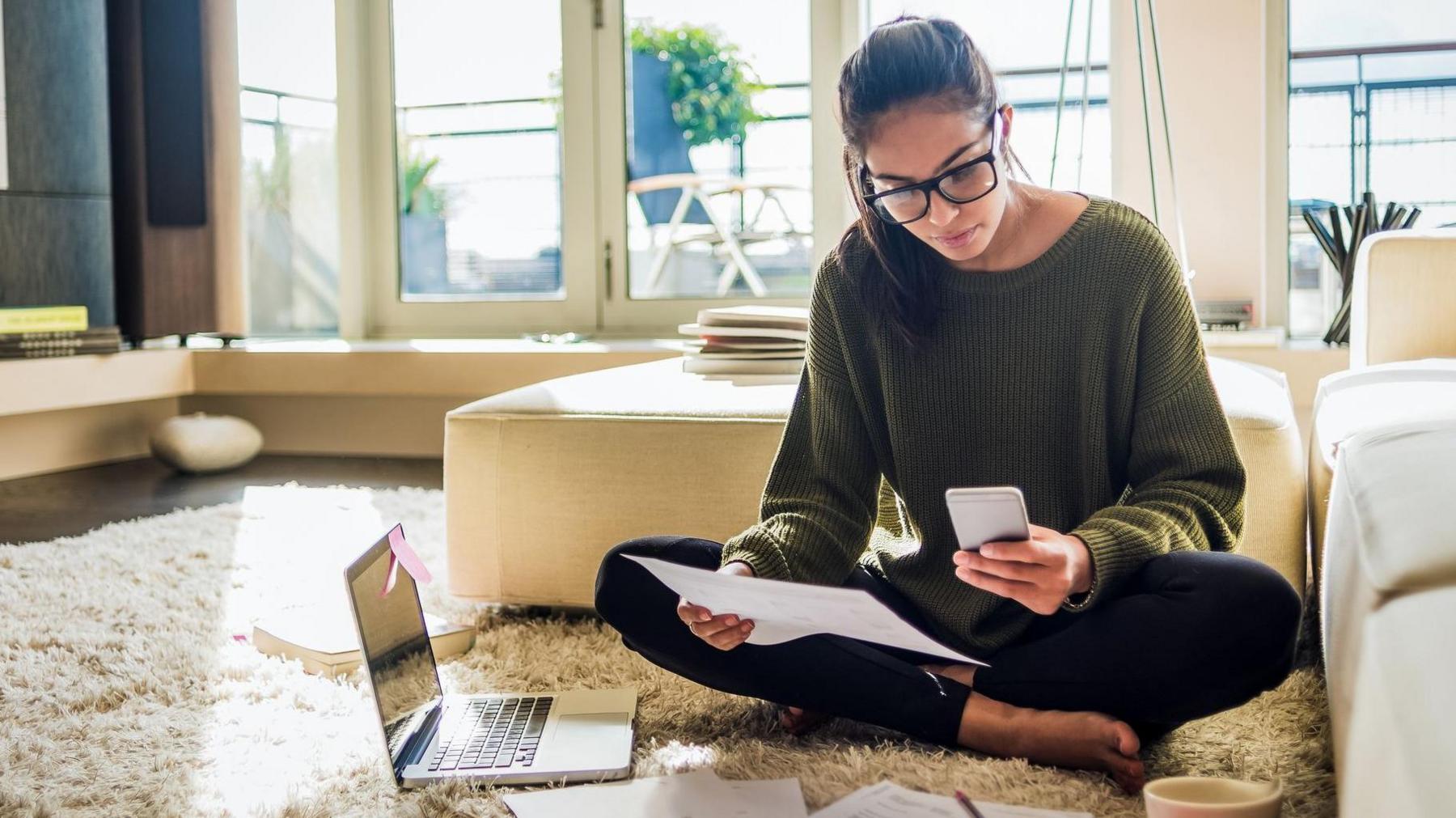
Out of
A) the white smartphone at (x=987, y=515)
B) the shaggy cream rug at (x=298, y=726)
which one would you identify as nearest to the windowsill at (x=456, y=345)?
the shaggy cream rug at (x=298, y=726)

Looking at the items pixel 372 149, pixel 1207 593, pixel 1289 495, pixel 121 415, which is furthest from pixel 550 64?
pixel 1207 593

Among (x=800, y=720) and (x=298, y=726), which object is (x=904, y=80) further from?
(x=298, y=726)

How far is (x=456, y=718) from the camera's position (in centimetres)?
150

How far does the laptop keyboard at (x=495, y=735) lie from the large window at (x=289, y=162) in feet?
10.7

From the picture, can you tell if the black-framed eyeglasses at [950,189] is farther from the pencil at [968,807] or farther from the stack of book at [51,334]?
the stack of book at [51,334]

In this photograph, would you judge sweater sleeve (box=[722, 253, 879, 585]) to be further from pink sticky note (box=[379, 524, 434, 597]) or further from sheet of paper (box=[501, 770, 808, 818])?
pink sticky note (box=[379, 524, 434, 597])

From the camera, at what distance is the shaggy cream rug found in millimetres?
1283

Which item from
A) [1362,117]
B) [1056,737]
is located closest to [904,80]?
[1056,737]

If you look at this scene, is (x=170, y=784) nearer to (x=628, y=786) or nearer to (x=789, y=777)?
(x=628, y=786)

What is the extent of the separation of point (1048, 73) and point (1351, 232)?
3.41 feet

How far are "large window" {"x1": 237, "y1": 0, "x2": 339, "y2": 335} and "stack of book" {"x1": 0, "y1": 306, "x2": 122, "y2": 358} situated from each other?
0.73 metres

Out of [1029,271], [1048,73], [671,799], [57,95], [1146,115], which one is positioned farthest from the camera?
[1048,73]

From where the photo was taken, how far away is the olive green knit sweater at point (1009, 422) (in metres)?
1.30

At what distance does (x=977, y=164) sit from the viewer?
1242mm
